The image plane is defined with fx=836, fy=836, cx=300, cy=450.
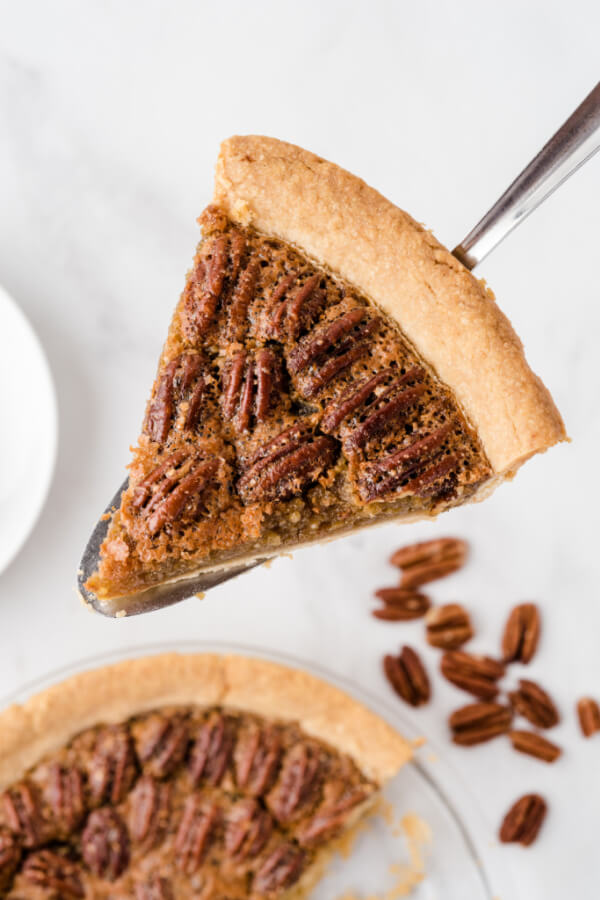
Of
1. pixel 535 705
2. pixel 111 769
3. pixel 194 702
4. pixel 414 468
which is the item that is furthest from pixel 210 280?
pixel 535 705

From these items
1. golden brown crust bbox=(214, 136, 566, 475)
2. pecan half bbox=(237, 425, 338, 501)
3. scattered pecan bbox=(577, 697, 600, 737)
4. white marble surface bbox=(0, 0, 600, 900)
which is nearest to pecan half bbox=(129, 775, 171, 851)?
white marble surface bbox=(0, 0, 600, 900)

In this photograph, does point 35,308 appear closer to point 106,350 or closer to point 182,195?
point 106,350

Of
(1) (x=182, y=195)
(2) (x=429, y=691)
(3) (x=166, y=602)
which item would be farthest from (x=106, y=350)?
(2) (x=429, y=691)

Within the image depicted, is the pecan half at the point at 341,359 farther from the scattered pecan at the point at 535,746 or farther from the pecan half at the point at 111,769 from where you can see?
the scattered pecan at the point at 535,746

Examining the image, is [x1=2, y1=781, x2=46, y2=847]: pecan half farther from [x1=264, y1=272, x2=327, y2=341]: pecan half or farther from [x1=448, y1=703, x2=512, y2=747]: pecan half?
[x1=264, y1=272, x2=327, y2=341]: pecan half

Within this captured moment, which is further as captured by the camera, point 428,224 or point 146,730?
point 428,224

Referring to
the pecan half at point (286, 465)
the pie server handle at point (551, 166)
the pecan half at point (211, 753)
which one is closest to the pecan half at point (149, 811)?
the pecan half at point (211, 753)

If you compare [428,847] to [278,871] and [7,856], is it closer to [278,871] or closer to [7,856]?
[278,871]
